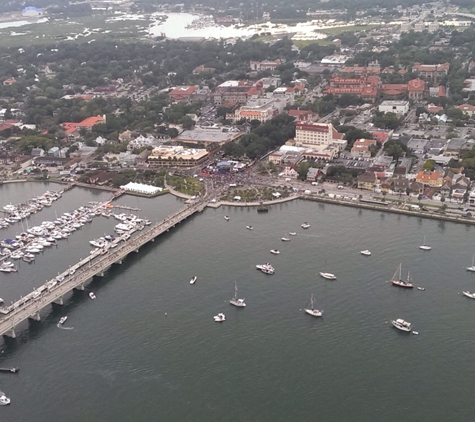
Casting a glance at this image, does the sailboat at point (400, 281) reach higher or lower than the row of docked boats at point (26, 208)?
higher

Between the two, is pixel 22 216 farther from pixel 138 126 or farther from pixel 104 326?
pixel 138 126

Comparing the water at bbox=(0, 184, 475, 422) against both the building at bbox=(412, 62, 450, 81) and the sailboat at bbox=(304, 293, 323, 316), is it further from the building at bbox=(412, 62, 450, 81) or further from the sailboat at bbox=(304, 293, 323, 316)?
the building at bbox=(412, 62, 450, 81)

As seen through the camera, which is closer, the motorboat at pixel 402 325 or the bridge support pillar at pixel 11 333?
the motorboat at pixel 402 325

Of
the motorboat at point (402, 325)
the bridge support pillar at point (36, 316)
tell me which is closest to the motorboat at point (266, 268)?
the motorboat at point (402, 325)

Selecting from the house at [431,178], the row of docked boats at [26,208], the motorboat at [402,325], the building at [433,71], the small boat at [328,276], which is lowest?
the row of docked boats at [26,208]

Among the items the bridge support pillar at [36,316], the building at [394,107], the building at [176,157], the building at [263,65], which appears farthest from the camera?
the building at [263,65]

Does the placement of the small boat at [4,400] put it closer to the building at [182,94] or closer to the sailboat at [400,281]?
the sailboat at [400,281]

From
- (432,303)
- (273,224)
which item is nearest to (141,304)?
(273,224)
